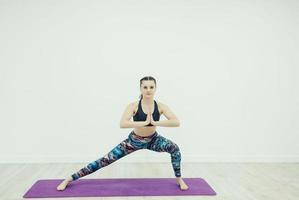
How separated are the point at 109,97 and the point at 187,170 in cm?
153

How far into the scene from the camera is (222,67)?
506 cm

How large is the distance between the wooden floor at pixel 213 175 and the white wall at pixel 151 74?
0.91ft

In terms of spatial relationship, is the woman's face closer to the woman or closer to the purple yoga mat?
the woman

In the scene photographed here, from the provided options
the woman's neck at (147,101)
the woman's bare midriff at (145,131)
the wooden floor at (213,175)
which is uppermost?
the woman's neck at (147,101)

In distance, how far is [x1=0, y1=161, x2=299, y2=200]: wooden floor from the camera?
3.45 metres

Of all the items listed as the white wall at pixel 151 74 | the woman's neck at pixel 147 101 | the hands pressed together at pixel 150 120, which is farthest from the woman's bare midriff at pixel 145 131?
the white wall at pixel 151 74

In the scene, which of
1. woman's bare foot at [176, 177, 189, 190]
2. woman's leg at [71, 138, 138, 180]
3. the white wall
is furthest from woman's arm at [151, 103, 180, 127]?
the white wall

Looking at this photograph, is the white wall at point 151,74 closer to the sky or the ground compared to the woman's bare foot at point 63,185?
closer to the sky

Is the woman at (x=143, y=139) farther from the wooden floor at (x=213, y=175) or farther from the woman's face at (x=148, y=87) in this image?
the wooden floor at (x=213, y=175)

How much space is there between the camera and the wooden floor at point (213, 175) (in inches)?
136

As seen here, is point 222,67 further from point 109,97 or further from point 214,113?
point 109,97

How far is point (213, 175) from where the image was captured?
13.9 feet

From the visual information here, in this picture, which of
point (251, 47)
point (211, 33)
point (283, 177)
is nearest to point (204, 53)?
point (211, 33)

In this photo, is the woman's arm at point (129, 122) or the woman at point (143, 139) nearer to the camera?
the woman's arm at point (129, 122)
